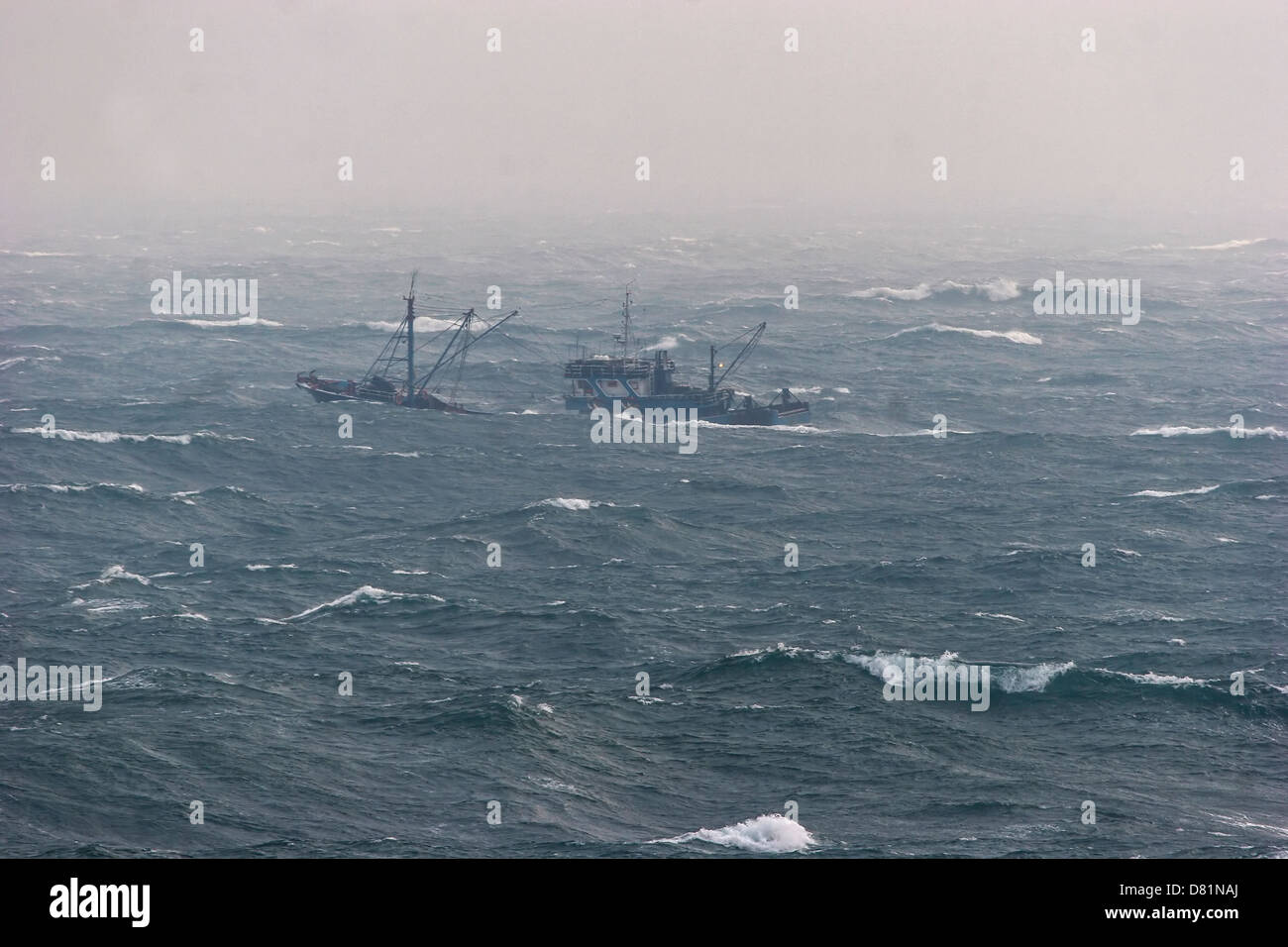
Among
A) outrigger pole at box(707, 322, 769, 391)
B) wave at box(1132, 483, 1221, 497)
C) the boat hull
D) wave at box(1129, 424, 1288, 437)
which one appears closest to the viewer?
wave at box(1132, 483, 1221, 497)

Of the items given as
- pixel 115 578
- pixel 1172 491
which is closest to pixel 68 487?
pixel 115 578

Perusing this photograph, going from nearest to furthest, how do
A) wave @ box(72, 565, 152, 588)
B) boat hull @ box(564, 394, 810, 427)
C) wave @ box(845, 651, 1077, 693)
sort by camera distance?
wave @ box(845, 651, 1077, 693), wave @ box(72, 565, 152, 588), boat hull @ box(564, 394, 810, 427)

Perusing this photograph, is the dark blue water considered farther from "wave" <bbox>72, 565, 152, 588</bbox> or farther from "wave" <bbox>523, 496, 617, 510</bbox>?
"wave" <bbox>523, 496, 617, 510</bbox>

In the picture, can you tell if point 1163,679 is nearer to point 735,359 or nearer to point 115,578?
point 115,578

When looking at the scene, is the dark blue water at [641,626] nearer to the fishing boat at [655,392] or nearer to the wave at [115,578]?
the wave at [115,578]

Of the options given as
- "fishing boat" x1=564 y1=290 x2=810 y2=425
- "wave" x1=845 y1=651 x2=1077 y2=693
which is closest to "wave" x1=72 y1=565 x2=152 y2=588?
"wave" x1=845 y1=651 x2=1077 y2=693

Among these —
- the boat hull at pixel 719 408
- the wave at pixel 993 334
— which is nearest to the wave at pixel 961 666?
the boat hull at pixel 719 408

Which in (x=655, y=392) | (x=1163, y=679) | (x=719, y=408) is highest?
(x=655, y=392)
